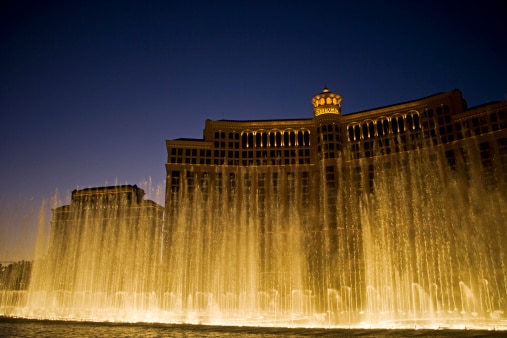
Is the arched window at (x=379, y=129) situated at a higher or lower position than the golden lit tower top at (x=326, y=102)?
lower

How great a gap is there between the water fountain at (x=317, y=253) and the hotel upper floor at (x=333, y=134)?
93.0 inches

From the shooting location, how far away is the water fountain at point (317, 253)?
160ft

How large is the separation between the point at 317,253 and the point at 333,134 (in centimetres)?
1961

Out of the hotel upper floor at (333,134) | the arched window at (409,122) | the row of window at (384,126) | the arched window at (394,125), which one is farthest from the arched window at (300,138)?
the arched window at (409,122)

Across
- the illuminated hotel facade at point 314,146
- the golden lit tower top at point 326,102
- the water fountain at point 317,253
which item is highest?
the golden lit tower top at point 326,102

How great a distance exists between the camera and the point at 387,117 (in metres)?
67.5

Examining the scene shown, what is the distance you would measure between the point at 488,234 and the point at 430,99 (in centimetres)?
2290

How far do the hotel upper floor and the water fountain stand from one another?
236 cm

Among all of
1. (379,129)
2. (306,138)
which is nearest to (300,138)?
(306,138)

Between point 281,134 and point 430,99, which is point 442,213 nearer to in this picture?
point 430,99

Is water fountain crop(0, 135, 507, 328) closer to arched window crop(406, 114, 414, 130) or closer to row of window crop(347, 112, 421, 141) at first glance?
arched window crop(406, 114, 414, 130)

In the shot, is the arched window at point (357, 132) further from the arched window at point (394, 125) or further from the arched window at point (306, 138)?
the arched window at point (306, 138)

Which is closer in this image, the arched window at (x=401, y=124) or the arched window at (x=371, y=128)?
the arched window at (x=401, y=124)

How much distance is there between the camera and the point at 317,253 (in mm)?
61812
